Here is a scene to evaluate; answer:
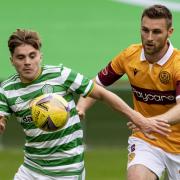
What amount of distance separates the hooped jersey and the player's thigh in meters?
0.39

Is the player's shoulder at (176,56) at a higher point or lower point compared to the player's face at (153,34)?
lower

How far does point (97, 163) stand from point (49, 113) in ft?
21.0

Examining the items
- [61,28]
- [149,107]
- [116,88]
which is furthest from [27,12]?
Result: [149,107]

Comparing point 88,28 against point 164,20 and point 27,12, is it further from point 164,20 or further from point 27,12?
point 164,20

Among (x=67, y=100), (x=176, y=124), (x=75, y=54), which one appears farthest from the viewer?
(x=75, y=54)

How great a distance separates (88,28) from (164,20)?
18.4ft

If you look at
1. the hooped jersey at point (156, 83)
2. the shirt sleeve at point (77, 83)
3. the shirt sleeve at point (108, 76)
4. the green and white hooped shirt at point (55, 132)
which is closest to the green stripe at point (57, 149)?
the green and white hooped shirt at point (55, 132)

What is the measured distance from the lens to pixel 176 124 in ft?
29.4

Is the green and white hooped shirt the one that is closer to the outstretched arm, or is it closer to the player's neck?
the outstretched arm

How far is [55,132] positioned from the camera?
833 cm

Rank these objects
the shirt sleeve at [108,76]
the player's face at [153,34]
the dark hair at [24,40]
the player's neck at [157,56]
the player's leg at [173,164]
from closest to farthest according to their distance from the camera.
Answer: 1. the dark hair at [24,40]
2. the player's face at [153,34]
3. the player's neck at [157,56]
4. the player's leg at [173,164]
5. the shirt sleeve at [108,76]

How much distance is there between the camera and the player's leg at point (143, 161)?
8.59 metres

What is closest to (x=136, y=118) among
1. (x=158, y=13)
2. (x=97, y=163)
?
(x=158, y=13)

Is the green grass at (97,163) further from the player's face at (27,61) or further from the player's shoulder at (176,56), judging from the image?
the player's face at (27,61)
